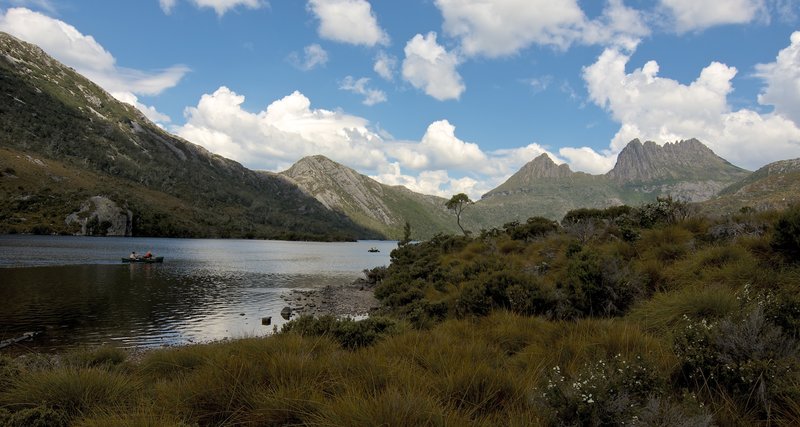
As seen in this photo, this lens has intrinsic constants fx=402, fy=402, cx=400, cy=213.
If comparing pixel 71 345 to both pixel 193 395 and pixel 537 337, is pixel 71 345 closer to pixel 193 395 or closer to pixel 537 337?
pixel 193 395

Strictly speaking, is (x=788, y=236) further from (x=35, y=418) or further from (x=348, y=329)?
(x=35, y=418)

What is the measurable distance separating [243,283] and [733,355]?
160ft

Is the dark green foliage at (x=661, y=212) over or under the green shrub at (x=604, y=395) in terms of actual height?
over

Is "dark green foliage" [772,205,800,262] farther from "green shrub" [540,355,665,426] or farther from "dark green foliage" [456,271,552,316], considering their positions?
"green shrub" [540,355,665,426]

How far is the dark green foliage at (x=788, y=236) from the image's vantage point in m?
9.70

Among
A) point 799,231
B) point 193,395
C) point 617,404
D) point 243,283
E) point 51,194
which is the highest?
point 51,194

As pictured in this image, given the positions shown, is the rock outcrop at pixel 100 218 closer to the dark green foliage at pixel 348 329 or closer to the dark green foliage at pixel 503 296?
the dark green foliage at pixel 348 329

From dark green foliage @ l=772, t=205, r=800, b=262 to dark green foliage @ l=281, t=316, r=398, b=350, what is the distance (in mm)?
9925

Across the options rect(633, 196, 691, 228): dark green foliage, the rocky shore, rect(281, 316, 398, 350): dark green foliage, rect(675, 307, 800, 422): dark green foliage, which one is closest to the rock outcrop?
the rocky shore

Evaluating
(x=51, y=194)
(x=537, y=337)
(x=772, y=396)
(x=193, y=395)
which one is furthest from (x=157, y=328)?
(x=51, y=194)

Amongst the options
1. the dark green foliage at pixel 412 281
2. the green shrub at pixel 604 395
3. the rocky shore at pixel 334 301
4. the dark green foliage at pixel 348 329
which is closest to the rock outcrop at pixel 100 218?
the rocky shore at pixel 334 301

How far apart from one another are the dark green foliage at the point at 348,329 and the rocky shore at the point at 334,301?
16.8m

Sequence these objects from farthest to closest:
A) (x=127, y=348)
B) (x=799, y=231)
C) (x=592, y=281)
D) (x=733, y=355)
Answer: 1. (x=127, y=348)
2. (x=592, y=281)
3. (x=799, y=231)
4. (x=733, y=355)

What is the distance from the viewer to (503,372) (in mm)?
5535
